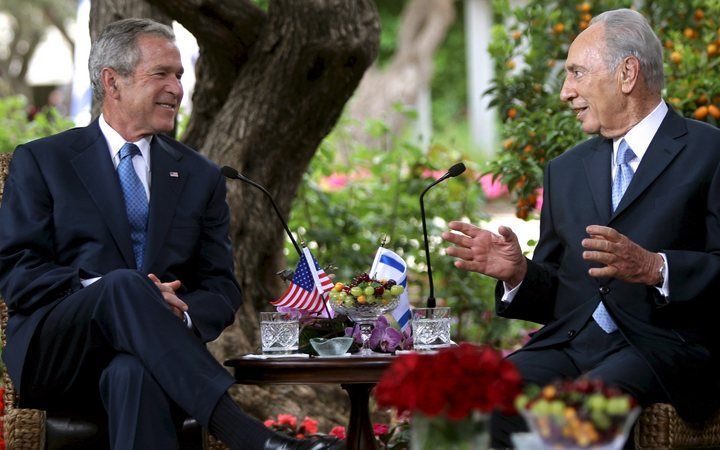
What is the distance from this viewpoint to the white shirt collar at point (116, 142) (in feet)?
13.5

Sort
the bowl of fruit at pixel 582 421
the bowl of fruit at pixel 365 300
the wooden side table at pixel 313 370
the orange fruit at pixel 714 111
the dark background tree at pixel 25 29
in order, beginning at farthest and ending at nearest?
the dark background tree at pixel 25 29 < the orange fruit at pixel 714 111 < the bowl of fruit at pixel 365 300 < the wooden side table at pixel 313 370 < the bowl of fruit at pixel 582 421

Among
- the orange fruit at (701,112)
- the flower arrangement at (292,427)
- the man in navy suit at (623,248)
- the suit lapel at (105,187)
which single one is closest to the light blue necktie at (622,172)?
the man in navy suit at (623,248)

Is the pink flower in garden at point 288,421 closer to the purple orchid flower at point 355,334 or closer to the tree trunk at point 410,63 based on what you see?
the purple orchid flower at point 355,334

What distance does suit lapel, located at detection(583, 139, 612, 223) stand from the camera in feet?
12.2

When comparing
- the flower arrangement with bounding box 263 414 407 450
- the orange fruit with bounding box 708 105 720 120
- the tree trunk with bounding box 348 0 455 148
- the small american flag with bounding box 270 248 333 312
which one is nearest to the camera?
the small american flag with bounding box 270 248 333 312

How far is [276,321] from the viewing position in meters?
3.76

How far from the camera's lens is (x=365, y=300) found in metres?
3.73

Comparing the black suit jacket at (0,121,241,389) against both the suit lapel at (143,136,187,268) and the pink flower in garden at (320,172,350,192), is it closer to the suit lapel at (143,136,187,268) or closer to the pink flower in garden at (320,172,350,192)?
the suit lapel at (143,136,187,268)

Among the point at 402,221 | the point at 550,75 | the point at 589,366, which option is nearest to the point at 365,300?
the point at 589,366

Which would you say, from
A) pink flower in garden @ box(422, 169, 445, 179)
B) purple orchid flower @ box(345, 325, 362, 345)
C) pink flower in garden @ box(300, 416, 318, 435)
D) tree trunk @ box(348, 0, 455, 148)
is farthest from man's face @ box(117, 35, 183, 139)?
tree trunk @ box(348, 0, 455, 148)

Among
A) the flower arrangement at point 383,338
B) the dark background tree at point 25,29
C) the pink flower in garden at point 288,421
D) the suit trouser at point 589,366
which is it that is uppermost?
the dark background tree at point 25,29

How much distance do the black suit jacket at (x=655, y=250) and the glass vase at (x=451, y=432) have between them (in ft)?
4.04

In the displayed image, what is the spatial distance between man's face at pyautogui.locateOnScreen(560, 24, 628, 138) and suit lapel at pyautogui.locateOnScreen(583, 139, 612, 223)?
0.05 meters

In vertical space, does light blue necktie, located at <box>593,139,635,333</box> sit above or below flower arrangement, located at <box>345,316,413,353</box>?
above
